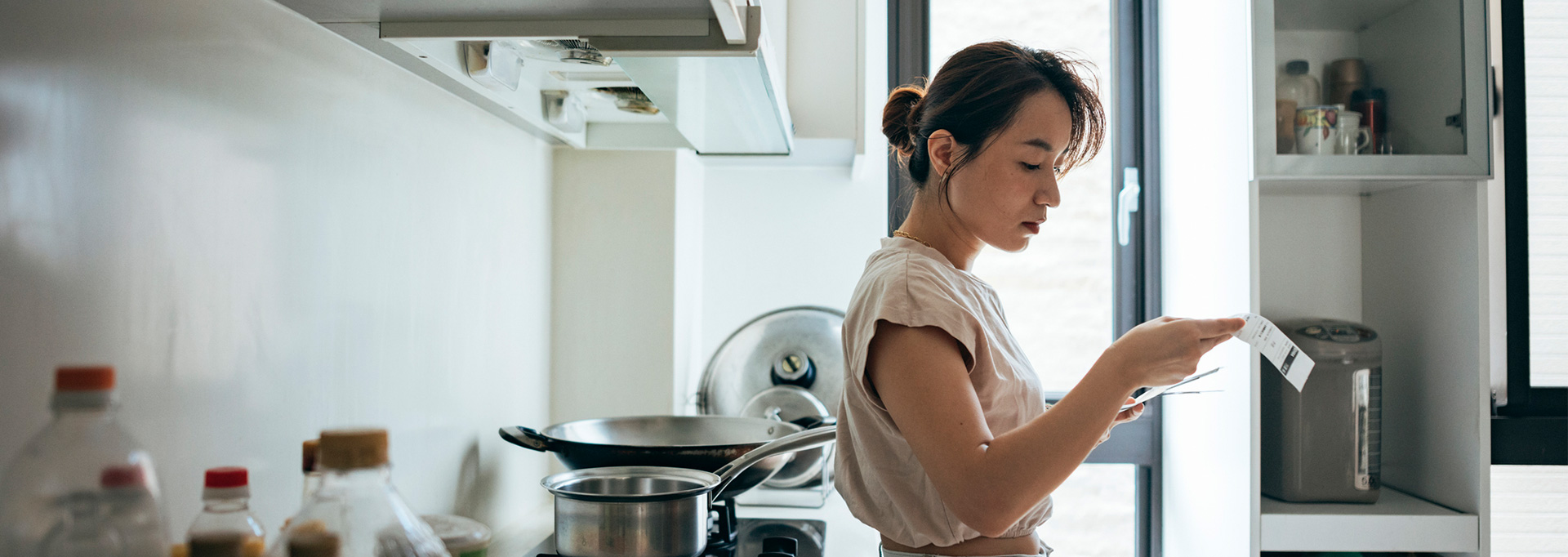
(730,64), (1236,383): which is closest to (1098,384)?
(730,64)

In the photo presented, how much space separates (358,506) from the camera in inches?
18.0

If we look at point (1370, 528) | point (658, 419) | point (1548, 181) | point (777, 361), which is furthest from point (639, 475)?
point (1548, 181)

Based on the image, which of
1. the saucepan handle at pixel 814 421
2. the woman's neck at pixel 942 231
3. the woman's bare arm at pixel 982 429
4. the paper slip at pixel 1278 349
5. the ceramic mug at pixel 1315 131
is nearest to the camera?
the woman's bare arm at pixel 982 429

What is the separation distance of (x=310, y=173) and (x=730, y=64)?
1.38 feet

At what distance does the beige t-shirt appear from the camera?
788mm

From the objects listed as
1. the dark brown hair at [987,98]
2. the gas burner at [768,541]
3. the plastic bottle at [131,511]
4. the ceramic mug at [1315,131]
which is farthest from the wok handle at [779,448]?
the ceramic mug at [1315,131]

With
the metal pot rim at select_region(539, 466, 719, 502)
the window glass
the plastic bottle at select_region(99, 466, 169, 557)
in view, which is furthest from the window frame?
the plastic bottle at select_region(99, 466, 169, 557)

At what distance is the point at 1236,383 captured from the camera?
164 centimetres

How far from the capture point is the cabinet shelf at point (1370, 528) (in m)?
1.50

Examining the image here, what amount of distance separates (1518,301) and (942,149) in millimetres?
1459

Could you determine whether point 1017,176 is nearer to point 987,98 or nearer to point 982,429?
point 987,98

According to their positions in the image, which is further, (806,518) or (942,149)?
(806,518)

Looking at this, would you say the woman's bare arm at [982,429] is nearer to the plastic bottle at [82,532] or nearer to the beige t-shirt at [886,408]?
the beige t-shirt at [886,408]

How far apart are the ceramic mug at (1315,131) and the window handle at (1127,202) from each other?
0.47m
